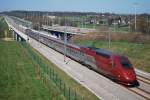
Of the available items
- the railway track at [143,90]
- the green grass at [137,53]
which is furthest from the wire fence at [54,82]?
the green grass at [137,53]

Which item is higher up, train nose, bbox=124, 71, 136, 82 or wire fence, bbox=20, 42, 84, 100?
train nose, bbox=124, 71, 136, 82

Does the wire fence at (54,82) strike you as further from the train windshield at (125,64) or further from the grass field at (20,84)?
the train windshield at (125,64)

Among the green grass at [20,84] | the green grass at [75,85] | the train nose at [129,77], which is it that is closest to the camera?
the green grass at [75,85]

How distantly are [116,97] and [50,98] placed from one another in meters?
6.74

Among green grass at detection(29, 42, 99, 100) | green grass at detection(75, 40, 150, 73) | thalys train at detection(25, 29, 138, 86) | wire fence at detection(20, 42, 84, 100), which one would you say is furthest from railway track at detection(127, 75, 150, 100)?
green grass at detection(75, 40, 150, 73)

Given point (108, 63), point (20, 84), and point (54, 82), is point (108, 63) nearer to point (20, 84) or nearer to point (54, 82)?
point (54, 82)

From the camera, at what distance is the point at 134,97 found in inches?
1284

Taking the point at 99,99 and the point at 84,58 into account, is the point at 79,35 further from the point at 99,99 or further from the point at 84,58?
the point at 99,99

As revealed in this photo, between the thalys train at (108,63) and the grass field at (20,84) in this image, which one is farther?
the thalys train at (108,63)

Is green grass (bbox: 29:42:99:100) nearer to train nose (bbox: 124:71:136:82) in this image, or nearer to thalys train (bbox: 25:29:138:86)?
thalys train (bbox: 25:29:138:86)

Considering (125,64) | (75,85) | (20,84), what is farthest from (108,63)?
(20,84)

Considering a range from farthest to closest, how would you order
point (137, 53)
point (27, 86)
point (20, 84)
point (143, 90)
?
point (137, 53), point (20, 84), point (27, 86), point (143, 90)

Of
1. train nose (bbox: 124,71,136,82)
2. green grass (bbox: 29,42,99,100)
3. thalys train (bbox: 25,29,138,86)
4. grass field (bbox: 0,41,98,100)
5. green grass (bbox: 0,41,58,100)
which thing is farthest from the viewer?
thalys train (bbox: 25,29,138,86)

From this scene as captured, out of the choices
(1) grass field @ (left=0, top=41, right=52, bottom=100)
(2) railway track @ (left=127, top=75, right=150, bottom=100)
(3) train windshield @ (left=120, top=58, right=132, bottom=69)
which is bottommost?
(1) grass field @ (left=0, top=41, right=52, bottom=100)
